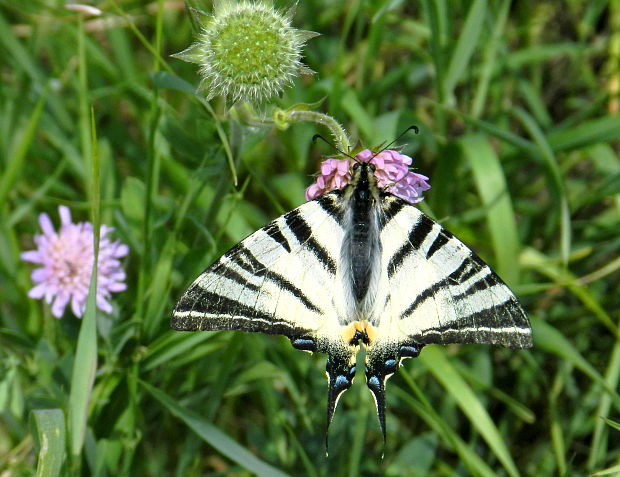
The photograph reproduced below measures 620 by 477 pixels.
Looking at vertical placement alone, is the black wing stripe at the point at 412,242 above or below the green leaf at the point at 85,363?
above

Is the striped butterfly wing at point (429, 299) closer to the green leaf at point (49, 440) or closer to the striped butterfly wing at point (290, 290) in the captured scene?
the striped butterfly wing at point (290, 290)

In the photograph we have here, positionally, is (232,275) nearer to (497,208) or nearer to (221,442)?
(221,442)

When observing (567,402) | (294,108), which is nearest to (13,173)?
(294,108)

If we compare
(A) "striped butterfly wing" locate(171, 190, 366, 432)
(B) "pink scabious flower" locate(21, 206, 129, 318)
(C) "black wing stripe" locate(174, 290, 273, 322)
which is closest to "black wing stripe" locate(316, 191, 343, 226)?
(A) "striped butterfly wing" locate(171, 190, 366, 432)

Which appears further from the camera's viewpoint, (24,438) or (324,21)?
(324,21)

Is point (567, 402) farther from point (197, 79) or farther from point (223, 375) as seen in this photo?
point (197, 79)

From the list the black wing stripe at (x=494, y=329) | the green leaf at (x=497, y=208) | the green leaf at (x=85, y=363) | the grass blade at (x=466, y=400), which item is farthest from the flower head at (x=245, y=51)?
the grass blade at (x=466, y=400)

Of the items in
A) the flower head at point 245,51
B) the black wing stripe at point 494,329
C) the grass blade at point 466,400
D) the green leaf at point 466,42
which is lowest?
the grass blade at point 466,400
